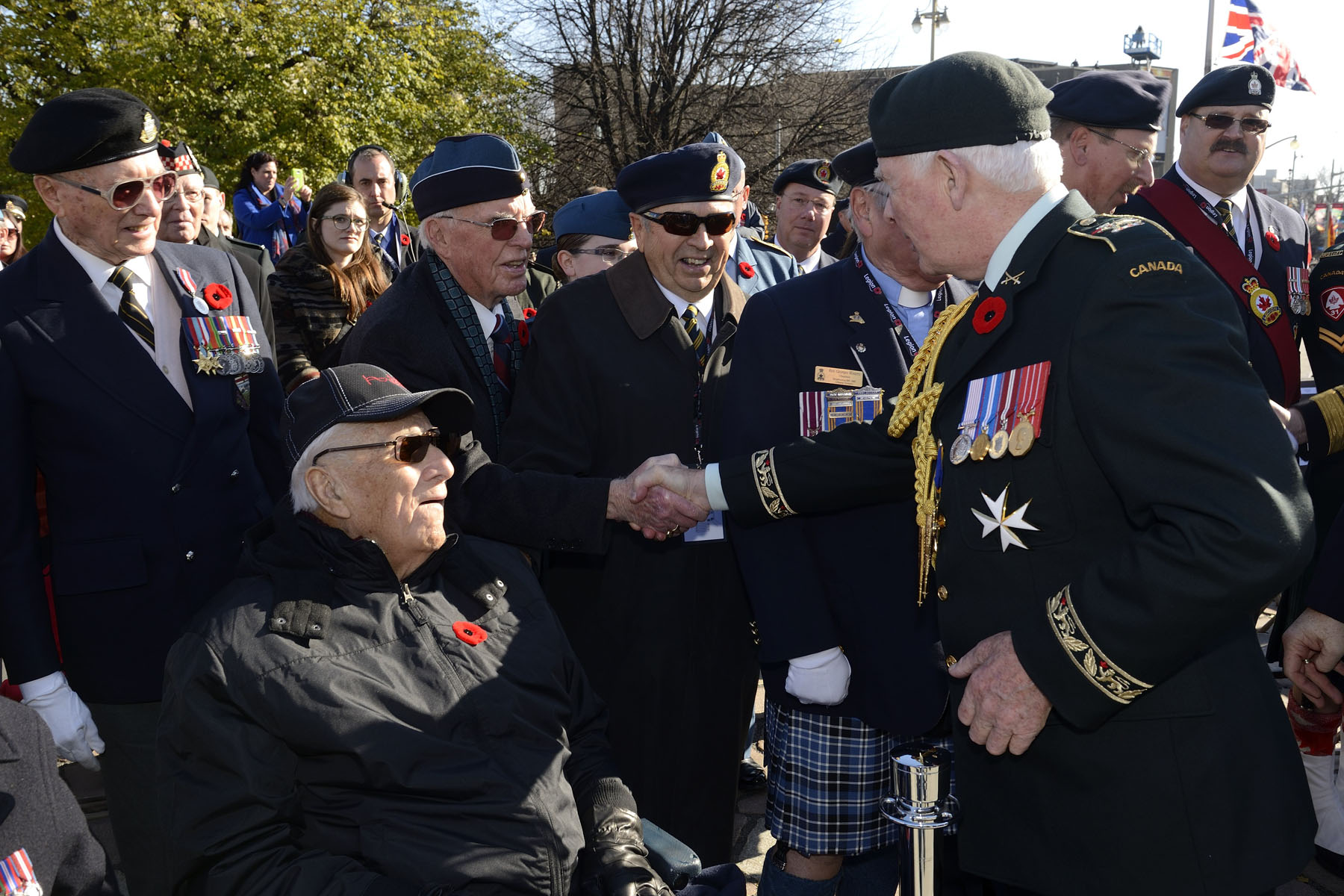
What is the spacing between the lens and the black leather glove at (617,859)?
2264 millimetres

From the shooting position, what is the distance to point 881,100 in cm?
213

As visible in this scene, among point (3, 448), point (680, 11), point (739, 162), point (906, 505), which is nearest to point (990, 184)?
point (906, 505)

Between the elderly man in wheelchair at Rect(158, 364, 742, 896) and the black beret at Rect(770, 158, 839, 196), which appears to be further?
the black beret at Rect(770, 158, 839, 196)

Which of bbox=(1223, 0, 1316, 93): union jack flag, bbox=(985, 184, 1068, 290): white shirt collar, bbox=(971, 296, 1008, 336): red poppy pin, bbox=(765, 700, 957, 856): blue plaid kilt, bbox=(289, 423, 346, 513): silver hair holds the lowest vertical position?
bbox=(765, 700, 957, 856): blue plaid kilt

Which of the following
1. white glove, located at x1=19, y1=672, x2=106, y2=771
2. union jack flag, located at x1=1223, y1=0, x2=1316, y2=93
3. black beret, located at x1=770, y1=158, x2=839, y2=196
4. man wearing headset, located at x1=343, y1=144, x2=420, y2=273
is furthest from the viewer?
union jack flag, located at x1=1223, y1=0, x2=1316, y2=93

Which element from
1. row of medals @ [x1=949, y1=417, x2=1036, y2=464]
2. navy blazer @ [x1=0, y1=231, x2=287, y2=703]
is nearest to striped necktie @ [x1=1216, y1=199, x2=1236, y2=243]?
row of medals @ [x1=949, y1=417, x2=1036, y2=464]

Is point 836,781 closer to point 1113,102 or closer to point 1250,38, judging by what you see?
point 1113,102

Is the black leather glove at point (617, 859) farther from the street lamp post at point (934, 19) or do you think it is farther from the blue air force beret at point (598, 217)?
the street lamp post at point (934, 19)

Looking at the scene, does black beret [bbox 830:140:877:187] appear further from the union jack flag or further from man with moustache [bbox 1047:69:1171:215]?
the union jack flag

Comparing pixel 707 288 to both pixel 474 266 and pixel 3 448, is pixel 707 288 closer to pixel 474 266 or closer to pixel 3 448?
pixel 474 266

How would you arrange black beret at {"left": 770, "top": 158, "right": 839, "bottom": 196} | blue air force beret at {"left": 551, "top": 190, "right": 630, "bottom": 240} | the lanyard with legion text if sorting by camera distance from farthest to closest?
black beret at {"left": 770, "top": 158, "right": 839, "bottom": 196} → blue air force beret at {"left": 551, "top": 190, "right": 630, "bottom": 240} → the lanyard with legion text

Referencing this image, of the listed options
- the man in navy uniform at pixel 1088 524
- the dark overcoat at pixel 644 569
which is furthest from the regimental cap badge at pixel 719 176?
the man in navy uniform at pixel 1088 524

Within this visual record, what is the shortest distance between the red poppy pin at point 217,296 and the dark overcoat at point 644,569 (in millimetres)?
873

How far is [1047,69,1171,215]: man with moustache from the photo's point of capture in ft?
12.6
